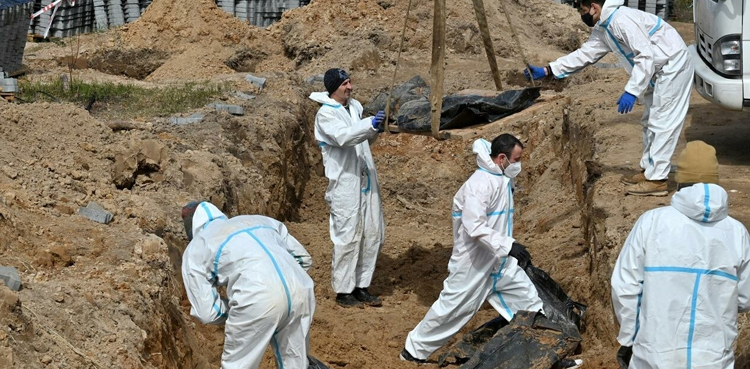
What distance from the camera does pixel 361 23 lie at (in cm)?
1830

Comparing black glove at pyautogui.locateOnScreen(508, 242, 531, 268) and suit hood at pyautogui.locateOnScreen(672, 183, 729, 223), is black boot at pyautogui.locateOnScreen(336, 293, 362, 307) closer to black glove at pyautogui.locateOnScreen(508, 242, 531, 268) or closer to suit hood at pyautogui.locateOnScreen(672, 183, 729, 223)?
black glove at pyautogui.locateOnScreen(508, 242, 531, 268)

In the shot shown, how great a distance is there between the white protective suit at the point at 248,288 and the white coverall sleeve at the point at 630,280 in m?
1.85

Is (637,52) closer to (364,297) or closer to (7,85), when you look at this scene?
(364,297)

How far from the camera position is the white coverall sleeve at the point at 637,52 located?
8648mm

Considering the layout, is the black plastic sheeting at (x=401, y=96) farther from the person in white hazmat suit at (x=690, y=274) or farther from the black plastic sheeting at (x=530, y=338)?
the person in white hazmat suit at (x=690, y=274)

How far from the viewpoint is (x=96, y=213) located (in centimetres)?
829

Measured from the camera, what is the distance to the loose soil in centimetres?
699

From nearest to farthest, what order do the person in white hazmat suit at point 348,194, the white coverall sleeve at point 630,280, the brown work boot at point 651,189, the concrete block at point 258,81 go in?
the white coverall sleeve at point 630,280 < the brown work boot at point 651,189 < the person in white hazmat suit at point 348,194 < the concrete block at point 258,81

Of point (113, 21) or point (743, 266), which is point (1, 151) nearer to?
point (743, 266)

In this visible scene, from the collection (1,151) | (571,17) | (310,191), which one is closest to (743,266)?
(1,151)

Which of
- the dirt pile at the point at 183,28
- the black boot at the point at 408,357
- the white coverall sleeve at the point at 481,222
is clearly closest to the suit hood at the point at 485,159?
the white coverall sleeve at the point at 481,222

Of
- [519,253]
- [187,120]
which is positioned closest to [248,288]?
[519,253]

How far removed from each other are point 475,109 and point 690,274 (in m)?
6.41

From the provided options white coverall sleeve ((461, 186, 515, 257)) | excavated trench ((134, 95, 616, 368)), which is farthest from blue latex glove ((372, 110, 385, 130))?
excavated trench ((134, 95, 616, 368))
